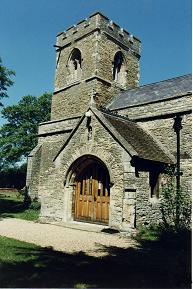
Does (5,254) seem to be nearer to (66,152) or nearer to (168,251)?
(168,251)

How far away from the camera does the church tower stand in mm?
20406

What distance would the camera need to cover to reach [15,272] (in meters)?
6.12

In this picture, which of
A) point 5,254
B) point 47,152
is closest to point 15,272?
point 5,254

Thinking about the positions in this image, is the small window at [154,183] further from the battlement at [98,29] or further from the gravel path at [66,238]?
the battlement at [98,29]

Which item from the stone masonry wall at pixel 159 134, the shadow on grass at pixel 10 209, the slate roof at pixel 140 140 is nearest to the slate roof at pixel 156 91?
the stone masonry wall at pixel 159 134

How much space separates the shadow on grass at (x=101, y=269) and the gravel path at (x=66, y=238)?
525mm

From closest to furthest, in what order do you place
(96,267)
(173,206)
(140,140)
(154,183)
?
(96,267), (173,206), (154,183), (140,140)

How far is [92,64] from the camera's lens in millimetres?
20422

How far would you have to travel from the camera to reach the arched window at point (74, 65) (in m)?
22.1

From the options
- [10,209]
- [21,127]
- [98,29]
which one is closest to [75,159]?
[10,209]

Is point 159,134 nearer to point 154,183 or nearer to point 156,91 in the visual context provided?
point 154,183

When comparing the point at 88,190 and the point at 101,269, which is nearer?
the point at 101,269

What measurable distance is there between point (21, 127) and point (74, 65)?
814 inches

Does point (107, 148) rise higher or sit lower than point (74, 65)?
lower
